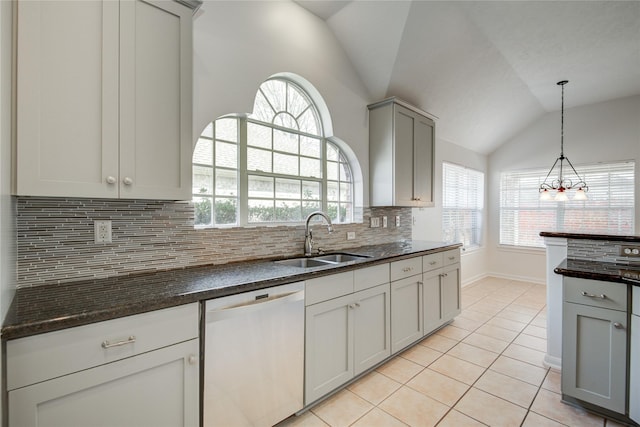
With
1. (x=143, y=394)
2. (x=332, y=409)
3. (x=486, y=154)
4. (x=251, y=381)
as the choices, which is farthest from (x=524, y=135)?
(x=143, y=394)

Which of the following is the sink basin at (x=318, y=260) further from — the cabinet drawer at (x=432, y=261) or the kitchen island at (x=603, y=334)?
the kitchen island at (x=603, y=334)

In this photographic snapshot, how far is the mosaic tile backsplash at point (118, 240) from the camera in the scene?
146cm

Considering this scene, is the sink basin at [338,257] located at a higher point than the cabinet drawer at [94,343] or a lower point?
higher

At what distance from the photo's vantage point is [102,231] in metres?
1.64

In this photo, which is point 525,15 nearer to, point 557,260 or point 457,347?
point 557,260

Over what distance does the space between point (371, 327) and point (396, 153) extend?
1.77 meters

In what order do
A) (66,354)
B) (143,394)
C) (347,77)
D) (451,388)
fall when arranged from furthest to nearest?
(347,77)
(451,388)
(143,394)
(66,354)

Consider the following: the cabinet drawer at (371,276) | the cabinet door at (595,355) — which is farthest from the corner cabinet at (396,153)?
the cabinet door at (595,355)

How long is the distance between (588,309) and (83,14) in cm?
312

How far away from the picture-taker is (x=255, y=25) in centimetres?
231

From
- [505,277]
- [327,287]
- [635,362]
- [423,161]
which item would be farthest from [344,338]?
[505,277]

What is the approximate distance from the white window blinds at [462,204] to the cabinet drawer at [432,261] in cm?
189

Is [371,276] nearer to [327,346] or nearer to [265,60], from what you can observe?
[327,346]

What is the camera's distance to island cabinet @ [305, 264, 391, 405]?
187 cm
